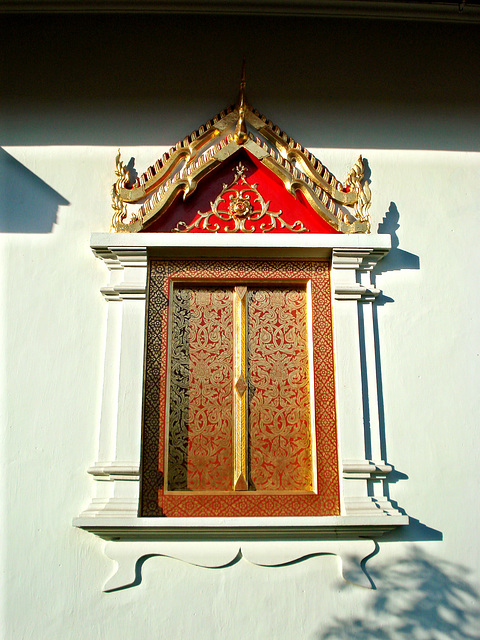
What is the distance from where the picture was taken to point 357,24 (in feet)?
16.0

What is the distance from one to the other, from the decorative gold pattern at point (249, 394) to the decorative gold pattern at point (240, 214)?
0.70 feet

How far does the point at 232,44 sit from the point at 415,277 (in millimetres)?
2005

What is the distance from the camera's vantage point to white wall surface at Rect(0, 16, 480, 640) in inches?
150

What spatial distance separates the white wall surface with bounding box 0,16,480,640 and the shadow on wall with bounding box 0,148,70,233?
0.4 inches

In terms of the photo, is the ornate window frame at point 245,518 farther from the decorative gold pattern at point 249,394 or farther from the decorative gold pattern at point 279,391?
the decorative gold pattern at point 279,391

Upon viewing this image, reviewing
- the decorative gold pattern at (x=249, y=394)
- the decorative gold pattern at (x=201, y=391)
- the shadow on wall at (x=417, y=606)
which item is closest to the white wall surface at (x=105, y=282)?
the shadow on wall at (x=417, y=606)

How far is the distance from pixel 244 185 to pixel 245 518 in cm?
205

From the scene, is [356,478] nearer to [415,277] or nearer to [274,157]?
[415,277]

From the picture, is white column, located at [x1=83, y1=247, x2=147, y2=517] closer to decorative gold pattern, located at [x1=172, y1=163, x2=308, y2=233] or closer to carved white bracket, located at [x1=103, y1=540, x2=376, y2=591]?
carved white bracket, located at [x1=103, y1=540, x2=376, y2=591]

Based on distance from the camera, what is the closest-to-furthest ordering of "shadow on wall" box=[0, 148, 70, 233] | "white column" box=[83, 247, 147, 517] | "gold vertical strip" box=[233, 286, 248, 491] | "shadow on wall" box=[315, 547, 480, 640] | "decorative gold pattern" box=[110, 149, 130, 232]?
"shadow on wall" box=[315, 547, 480, 640]
"white column" box=[83, 247, 147, 517]
"gold vertical strip" box=[233, 286, 248, 491]
"decorative gold pattern" box=[110, 149, 130, 232]
"shadow on wall" box=[0, 148, 70, 233]

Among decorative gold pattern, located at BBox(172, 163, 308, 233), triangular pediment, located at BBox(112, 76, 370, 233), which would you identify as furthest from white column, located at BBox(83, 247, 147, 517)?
decorative gold pattern, located at BBox(172, 163, 308, 233)

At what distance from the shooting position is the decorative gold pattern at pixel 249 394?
400 centimetres

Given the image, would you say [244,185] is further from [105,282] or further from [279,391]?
[279,391]

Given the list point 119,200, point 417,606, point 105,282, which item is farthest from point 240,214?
point 417,606
